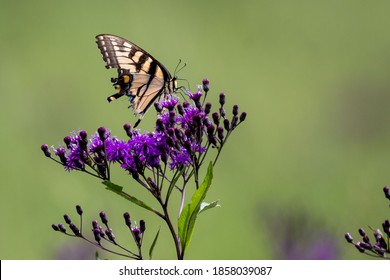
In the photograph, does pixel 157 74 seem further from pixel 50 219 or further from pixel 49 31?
pixel 49 31

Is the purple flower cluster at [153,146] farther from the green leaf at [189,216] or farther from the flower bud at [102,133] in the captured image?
the green leaf at [189,216]

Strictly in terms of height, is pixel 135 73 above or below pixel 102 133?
above

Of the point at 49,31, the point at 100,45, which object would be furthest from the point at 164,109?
the point at 49,31

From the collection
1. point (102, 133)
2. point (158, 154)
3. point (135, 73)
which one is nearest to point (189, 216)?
point (158, 154)

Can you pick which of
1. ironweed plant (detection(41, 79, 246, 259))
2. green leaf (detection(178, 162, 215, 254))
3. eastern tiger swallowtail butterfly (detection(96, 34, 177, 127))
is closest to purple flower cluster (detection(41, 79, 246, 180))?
ironweed plant (detection(41, 79, 246, 259))

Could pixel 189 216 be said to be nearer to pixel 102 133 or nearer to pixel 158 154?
pixel 158 154

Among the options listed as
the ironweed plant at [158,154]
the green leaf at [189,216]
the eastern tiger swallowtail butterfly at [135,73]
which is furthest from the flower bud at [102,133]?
the eastern tiger swallowtail butterfly at [135,73]

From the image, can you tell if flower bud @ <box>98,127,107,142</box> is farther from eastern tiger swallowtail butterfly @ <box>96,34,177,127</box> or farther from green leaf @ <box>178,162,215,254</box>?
eastern tiger swallowtail butterfly @ <box>96,34,177,127</box>
